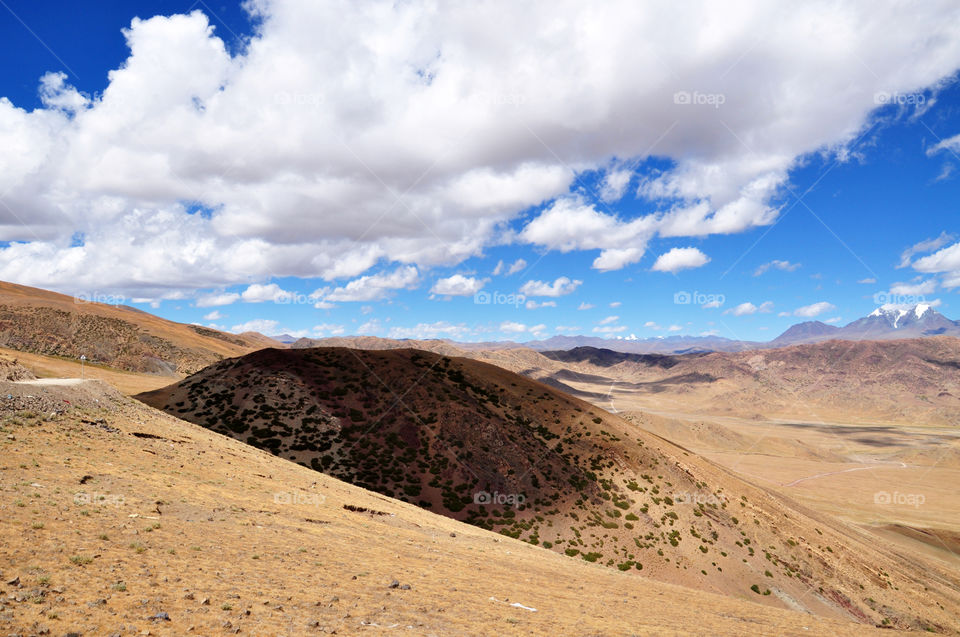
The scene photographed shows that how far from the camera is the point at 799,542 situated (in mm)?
40469

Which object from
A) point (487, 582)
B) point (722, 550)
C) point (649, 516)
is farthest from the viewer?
point (649, 516)

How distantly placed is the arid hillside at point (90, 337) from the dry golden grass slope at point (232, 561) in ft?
301

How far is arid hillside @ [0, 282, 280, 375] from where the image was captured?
9438 centimetres

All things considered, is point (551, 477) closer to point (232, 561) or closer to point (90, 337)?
point (232, 561)

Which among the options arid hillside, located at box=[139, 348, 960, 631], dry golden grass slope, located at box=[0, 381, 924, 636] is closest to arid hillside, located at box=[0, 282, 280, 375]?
arid hillside, located at box=[139, 348, 960, 631]

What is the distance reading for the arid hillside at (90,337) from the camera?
3716 inches

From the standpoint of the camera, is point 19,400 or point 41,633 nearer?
point 41,633

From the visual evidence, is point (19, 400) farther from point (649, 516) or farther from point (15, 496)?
point (649, 516)

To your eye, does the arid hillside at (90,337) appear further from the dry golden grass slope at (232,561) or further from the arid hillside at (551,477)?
the dry golden grass slope at (232,561)

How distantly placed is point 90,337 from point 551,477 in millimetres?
110700

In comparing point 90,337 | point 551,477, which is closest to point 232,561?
point 551,477

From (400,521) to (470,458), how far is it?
18166 millimetres

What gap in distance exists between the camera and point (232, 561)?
1363 cm

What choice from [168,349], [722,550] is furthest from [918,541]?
[168,349]
